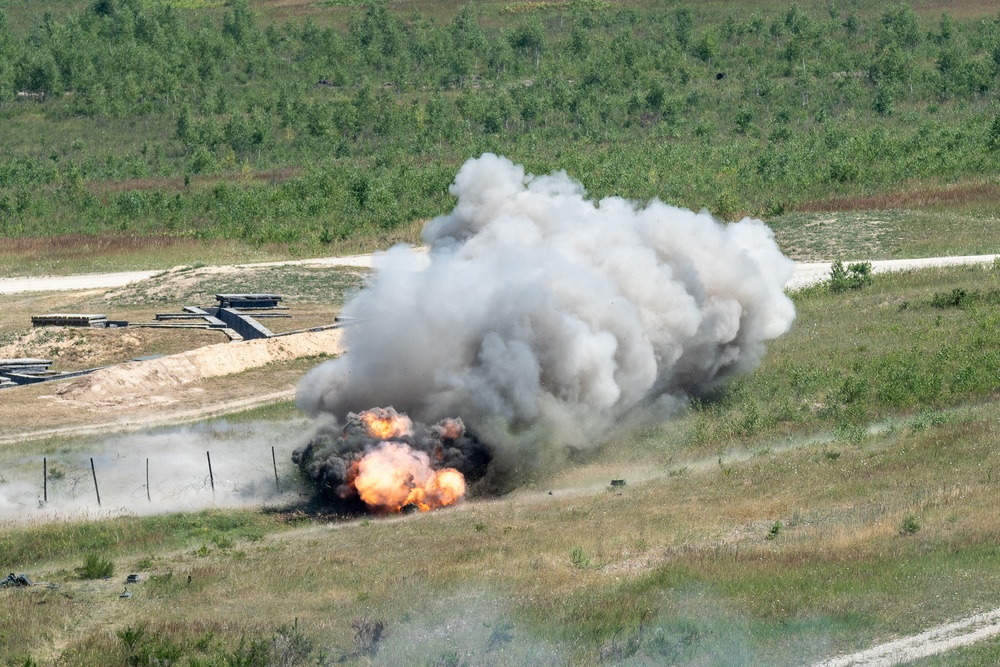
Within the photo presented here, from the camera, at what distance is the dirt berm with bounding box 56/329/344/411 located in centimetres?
5331

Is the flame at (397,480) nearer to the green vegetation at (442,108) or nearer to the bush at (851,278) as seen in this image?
the bush at (851,278)

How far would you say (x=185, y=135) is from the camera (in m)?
122

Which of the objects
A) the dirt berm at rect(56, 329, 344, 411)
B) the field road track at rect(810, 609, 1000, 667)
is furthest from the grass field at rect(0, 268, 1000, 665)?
the dirt berm at rect(56, 329, 344, 411)

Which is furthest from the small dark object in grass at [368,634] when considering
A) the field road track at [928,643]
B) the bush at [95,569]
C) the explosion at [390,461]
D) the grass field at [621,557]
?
the explosion at [390,461]

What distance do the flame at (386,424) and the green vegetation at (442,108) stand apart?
48.1 m

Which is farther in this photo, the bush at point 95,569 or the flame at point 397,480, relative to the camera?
the flame at point 397,480

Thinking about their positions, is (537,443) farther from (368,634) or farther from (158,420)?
(158,420)

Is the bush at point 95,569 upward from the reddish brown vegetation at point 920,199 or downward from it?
upward

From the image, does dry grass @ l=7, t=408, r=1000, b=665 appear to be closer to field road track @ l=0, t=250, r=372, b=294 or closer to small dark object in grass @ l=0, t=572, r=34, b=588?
small dark object in grass @ l=0, t=572, r=34, b=588

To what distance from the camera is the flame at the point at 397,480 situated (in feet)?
127

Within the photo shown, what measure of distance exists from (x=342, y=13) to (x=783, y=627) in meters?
150

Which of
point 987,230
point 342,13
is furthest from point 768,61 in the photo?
point 987,230

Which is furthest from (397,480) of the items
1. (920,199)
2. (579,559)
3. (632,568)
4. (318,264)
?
(920,199)

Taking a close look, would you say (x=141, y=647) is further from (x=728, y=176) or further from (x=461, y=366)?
(x=728, y=176)
